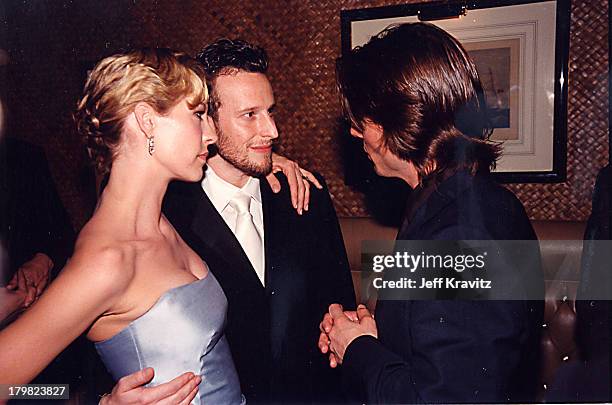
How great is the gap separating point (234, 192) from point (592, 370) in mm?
721

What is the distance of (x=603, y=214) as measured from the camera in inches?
34.1

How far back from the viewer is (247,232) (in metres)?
0.96

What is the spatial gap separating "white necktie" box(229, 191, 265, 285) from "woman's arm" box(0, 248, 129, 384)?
0.31 meters

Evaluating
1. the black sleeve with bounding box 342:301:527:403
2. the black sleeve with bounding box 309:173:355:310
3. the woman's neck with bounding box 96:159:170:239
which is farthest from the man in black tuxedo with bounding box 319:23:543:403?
the woman's neck with bounding box 96:159:170:239

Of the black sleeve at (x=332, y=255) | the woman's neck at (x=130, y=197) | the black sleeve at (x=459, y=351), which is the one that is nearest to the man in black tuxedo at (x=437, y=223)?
the black sleeve at (x=459, y=351)

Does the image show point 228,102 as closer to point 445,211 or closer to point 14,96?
point 14,96

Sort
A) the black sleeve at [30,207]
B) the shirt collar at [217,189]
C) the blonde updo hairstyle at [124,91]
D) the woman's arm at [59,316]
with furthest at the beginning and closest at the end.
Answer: the shirt collar at [217,189] < the black sleeve at [30,207] < the blonde updo hairstyle at [124,91] < the woman's arm at [59,316]

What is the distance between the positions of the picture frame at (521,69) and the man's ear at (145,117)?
0.55 m

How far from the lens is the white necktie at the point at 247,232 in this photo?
37.1 inches

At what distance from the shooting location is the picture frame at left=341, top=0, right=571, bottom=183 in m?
0.89

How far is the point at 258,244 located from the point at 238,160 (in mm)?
173

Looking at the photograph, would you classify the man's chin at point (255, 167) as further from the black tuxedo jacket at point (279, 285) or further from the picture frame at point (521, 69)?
the picture frame at point (521, 69)

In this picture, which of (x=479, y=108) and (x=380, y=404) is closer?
(x=380, y=404)

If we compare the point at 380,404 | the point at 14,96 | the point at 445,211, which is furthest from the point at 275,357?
the point at 14,96
